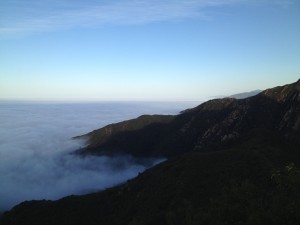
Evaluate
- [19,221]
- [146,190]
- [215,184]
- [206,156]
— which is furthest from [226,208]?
[19,221]

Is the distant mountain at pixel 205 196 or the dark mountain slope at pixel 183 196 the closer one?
the distant mountain at pixel 205 196

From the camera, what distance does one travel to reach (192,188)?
224 ft

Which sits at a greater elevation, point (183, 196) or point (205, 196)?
point (205, 196)

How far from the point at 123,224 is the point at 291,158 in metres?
50.7

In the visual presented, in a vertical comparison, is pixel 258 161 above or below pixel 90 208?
above

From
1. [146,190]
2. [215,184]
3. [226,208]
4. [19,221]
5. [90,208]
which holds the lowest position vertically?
[19,221]

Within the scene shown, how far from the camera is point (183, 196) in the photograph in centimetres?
6519

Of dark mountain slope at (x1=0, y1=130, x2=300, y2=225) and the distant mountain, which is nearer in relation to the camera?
the distant mountain

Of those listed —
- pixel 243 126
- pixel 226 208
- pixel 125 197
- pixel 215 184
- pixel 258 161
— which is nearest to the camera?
pixel 226 208

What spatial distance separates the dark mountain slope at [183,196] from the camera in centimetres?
2972

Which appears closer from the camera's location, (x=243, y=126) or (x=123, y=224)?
(x=123, y=224)

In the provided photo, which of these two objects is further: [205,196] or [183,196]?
[183,196]

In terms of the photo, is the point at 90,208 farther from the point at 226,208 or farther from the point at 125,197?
the point at 226,208

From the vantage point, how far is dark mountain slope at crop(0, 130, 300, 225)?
29.7 meters
